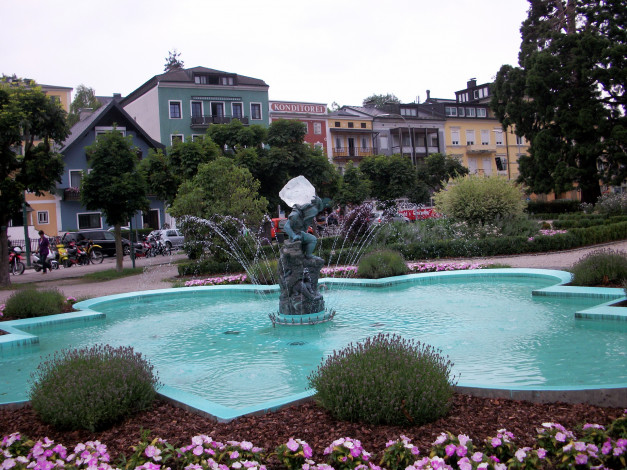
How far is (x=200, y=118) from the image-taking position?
4753 cm

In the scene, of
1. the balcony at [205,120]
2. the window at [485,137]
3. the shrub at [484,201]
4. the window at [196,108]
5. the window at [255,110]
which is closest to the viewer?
the shrub at [484,201]

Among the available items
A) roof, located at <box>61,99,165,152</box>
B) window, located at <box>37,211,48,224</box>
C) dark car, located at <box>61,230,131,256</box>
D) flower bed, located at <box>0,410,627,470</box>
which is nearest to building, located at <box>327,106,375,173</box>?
roof, located at <box>61,99,165,152</box>

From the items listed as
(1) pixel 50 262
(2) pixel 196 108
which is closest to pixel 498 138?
(2) pixel 196 108

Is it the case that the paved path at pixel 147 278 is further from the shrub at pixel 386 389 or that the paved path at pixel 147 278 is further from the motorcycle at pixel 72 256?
the shrub at pixel 386 389

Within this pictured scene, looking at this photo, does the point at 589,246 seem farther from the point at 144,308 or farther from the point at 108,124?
the point at 108,124

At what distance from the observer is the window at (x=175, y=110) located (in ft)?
154

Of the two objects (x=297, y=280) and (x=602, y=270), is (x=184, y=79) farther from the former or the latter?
(x=602, y=270)

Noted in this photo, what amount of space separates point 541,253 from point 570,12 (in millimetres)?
24517

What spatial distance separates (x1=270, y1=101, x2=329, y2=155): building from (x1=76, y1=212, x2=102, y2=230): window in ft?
59.0

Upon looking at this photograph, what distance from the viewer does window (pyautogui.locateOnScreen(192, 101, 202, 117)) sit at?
1877 inches

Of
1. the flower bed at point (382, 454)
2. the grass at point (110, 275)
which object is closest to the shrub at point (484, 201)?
the grass at point (110, 275)

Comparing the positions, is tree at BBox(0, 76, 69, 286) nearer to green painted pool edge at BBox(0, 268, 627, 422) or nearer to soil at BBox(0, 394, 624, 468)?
green painted pool edge at BBox(0, 268, 627, 422)

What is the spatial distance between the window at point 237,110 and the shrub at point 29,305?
3889cm

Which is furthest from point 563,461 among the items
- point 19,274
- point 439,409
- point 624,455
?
point 19,274
